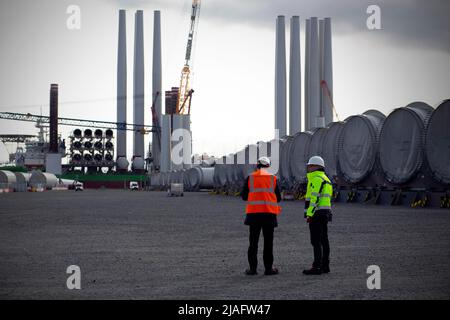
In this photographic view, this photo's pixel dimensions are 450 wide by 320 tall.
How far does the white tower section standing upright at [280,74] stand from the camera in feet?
256

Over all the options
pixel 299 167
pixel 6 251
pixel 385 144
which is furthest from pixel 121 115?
pixel 6 251

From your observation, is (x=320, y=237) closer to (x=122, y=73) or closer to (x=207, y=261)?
(x=207, y=261)

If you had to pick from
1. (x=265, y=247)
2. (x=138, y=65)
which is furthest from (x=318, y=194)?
(x=138, y=65)

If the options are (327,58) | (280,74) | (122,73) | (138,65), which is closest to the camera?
(280,74)

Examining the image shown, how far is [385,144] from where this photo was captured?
34375 millimetres

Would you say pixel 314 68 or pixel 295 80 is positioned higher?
pixel 314 68

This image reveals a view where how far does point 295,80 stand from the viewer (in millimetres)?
78062

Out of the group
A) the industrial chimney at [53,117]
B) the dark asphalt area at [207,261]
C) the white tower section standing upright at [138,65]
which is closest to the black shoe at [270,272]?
the dark asphalt area at [207,261]

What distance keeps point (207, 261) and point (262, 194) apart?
2.04 metres

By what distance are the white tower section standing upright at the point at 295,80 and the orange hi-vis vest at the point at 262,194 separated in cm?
6811

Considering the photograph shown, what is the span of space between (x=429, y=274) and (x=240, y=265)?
2975 mm

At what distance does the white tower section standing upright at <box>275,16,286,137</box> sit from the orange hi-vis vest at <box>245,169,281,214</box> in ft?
223
